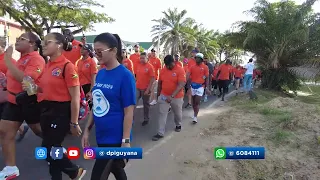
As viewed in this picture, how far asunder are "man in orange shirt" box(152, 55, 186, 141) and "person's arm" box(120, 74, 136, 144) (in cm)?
333

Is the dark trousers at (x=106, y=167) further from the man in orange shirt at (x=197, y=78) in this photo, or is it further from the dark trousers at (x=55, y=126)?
the man in orange shirt at (x=197, y=78)

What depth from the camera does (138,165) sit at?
175 inches

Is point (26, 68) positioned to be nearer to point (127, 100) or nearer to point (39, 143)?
point (127, 100)

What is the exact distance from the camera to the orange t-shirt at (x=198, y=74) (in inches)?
292

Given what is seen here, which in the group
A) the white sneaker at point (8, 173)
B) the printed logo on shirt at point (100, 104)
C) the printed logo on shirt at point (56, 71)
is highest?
the printed logo on shirt at point (56, 71)

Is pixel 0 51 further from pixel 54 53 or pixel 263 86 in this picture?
pixel 263 86

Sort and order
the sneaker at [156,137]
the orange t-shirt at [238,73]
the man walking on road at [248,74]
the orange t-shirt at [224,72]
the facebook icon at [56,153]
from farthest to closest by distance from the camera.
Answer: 1. the orange t-shirt at [238,73]
2. the man walking on road at [248,74]
3. the orange t-shirt at [224,72]
4. the sneaker at [156,137]
5. the facebook icon at [56,153]

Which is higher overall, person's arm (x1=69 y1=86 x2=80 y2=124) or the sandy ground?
person's arm (x1=69 y1=86 x2=80 y2=124)

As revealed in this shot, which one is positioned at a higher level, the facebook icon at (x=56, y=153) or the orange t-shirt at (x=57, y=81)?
the orange t-shirt at (x=57, y=81)

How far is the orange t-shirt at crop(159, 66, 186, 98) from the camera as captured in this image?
596 centimetres

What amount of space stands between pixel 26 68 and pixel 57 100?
648 mm

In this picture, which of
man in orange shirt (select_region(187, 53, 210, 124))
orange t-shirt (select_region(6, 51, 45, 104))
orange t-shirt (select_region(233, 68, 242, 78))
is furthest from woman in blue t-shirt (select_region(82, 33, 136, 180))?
orange t-shirt (select_region(233, 68, 242, 78))

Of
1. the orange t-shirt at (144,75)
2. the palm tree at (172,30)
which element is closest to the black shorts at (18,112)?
the orange t-shirt at (144,75)

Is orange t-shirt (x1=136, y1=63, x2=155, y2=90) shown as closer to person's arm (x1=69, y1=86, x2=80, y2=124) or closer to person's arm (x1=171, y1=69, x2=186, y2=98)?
person's arm (x1=171, y1=69, x2=186, y2=98)
